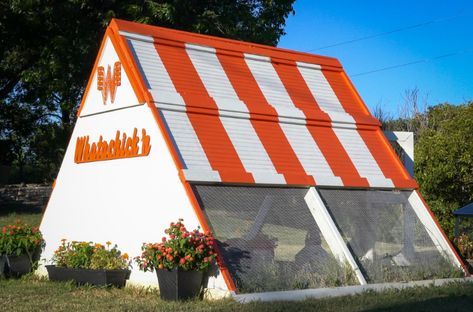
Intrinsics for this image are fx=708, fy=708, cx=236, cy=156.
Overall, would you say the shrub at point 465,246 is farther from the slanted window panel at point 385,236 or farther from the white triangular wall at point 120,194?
the white triangular wall at point 120,194

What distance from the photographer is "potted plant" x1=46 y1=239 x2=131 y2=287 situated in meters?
10.1

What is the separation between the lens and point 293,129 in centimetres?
1176

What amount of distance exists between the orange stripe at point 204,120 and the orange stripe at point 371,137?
304 centimetres

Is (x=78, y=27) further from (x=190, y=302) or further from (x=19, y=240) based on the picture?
(x=190, y=302)

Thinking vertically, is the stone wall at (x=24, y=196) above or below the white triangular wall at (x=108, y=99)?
above

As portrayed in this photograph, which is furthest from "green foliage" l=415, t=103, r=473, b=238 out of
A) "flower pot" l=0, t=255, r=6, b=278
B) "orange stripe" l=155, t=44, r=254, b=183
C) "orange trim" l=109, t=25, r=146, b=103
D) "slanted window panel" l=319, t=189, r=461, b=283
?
"flower pot" l=0, t=255, r=6, b=278

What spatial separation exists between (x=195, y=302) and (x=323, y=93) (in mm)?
5759

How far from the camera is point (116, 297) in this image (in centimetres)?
931

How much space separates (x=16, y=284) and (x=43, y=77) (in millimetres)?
12697

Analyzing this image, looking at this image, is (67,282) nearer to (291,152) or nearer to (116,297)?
(116,297)

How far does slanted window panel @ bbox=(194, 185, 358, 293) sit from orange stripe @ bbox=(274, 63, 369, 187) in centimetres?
116

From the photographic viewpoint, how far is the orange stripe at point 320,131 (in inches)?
453

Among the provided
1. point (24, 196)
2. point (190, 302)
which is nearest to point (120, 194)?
point (190, 302)

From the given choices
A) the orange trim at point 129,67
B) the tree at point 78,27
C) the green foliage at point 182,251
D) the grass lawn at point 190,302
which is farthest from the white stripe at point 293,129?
the tree at point 78,27
